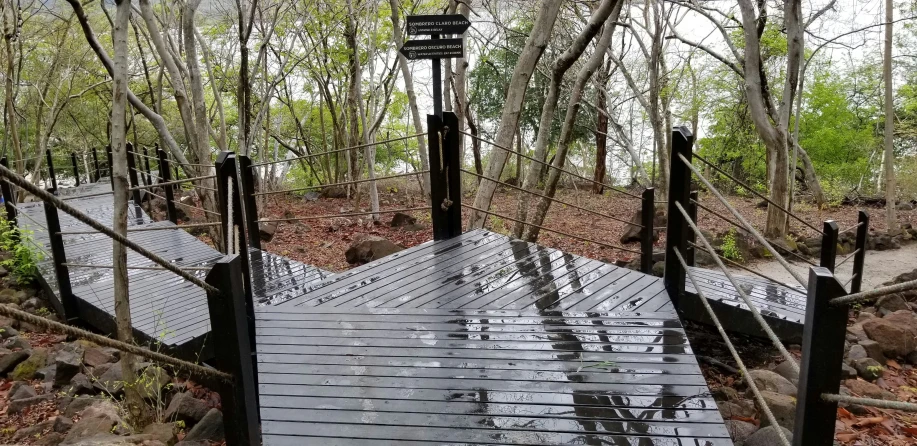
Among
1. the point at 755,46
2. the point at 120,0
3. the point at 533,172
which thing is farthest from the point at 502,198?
the point at 120,0

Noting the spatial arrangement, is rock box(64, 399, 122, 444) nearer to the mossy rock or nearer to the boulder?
the mossy rock

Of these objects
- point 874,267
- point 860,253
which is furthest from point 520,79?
point 874,267

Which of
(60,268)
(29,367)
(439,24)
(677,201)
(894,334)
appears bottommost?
(894,334)

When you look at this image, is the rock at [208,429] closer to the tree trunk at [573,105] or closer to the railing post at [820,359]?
the railing post at [820,359]

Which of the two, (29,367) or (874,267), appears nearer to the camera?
(29,367)

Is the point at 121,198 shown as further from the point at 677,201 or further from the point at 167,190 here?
the point at 167,190

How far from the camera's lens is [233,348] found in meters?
1.84

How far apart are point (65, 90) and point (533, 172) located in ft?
47.9

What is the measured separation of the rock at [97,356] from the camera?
443cm

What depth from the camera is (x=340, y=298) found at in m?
3.88

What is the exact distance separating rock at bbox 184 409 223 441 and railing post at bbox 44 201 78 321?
2.62m

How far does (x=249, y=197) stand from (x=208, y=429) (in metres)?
2.63

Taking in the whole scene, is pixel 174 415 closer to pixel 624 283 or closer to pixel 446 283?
pixel 446 283

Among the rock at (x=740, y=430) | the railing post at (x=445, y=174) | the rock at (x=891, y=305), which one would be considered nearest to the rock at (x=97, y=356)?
the railing post at (x=445, y=174)
